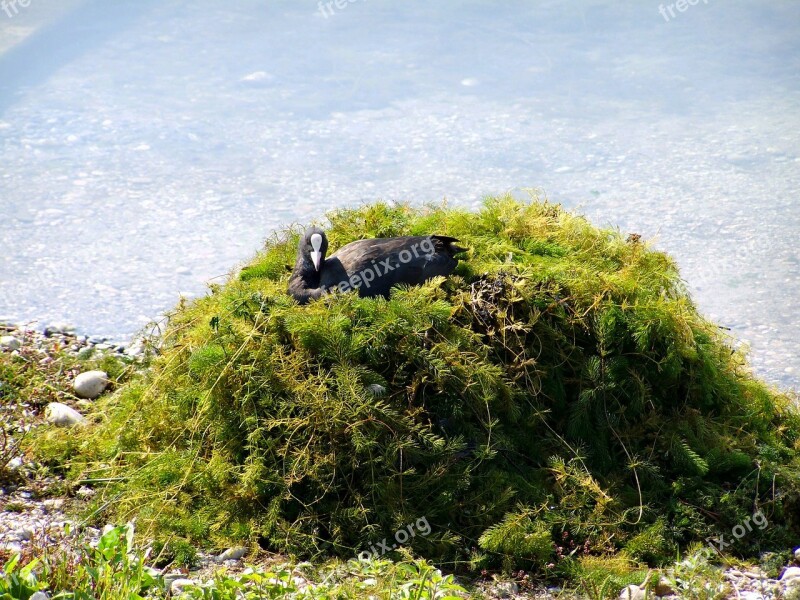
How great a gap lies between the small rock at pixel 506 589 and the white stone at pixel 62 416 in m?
2.48

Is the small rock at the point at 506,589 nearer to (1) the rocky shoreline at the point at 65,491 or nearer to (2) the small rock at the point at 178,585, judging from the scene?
(1) the rocky shoreline at the point at 65,491

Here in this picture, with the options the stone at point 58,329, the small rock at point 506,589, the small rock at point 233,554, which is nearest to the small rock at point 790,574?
the small rock at point 506,589

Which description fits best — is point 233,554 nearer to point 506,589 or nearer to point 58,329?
point 506,589

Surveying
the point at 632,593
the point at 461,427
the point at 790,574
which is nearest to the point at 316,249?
the point at 461,427

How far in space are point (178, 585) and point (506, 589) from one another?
1.29 metres

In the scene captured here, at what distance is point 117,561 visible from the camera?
327cm

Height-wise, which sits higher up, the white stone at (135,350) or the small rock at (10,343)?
the small rock at (10,343)

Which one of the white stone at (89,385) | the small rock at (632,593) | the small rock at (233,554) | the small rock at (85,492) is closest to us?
the small rock at (632,593)

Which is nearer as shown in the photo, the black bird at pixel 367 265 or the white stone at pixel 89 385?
the black bird at pixel 367 265

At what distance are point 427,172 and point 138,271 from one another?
10.2 feet

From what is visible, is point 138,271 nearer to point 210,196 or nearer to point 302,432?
point 210,196

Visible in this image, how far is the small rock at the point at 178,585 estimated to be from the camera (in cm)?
350

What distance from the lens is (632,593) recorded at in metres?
3.72

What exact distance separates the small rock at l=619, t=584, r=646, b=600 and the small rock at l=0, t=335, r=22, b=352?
4.06 metres
